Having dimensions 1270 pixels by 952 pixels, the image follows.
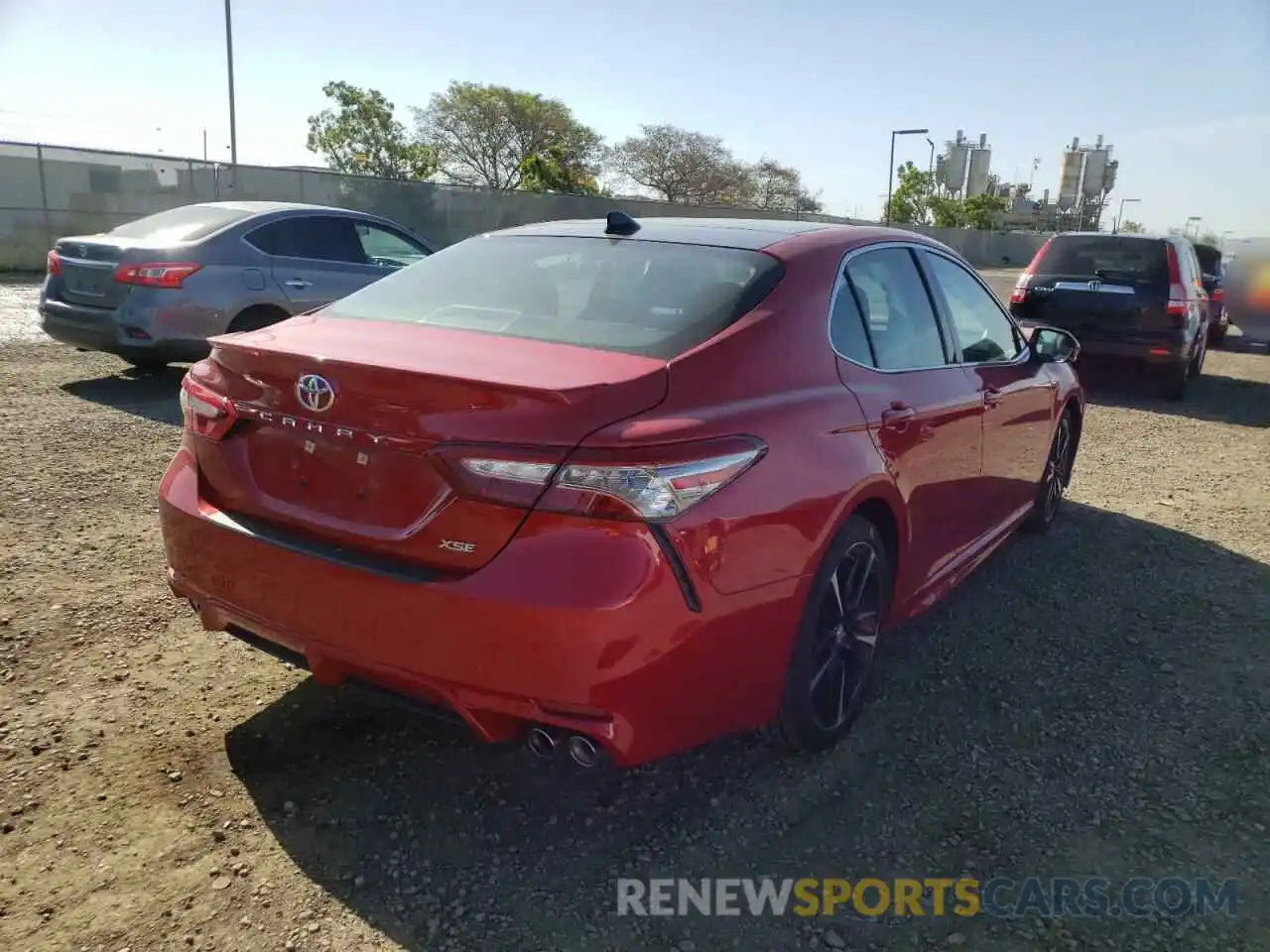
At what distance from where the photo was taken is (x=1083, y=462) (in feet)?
23.4

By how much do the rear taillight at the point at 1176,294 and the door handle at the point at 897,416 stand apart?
751 centimetres

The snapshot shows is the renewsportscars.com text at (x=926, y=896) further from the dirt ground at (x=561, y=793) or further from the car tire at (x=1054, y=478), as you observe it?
the car tire at (x=1054, y=478)

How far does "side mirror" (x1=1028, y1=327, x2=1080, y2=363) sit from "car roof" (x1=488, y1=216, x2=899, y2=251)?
1.38 m

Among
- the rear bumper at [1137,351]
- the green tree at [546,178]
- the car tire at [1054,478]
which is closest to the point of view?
the car tire at [1054,478]

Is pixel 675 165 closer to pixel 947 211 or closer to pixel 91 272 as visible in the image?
pixel 947 211

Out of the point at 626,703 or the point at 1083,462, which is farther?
the point at 1083,462

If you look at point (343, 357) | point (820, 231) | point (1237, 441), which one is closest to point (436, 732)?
point (343, 357)

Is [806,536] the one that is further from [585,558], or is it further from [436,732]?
[436,732]

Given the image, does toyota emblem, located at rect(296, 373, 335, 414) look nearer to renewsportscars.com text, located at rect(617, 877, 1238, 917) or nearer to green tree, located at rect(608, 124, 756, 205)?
renewsportscars.com text, located at rect(617, 877, 1238, 917)

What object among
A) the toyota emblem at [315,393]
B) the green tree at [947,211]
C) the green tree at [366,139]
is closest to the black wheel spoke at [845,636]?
the toyota emblem at [315,393]

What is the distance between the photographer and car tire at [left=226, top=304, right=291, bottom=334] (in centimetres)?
754

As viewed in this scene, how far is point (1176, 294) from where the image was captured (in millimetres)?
9367

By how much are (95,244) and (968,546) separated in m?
6.66

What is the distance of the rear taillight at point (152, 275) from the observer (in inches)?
281
